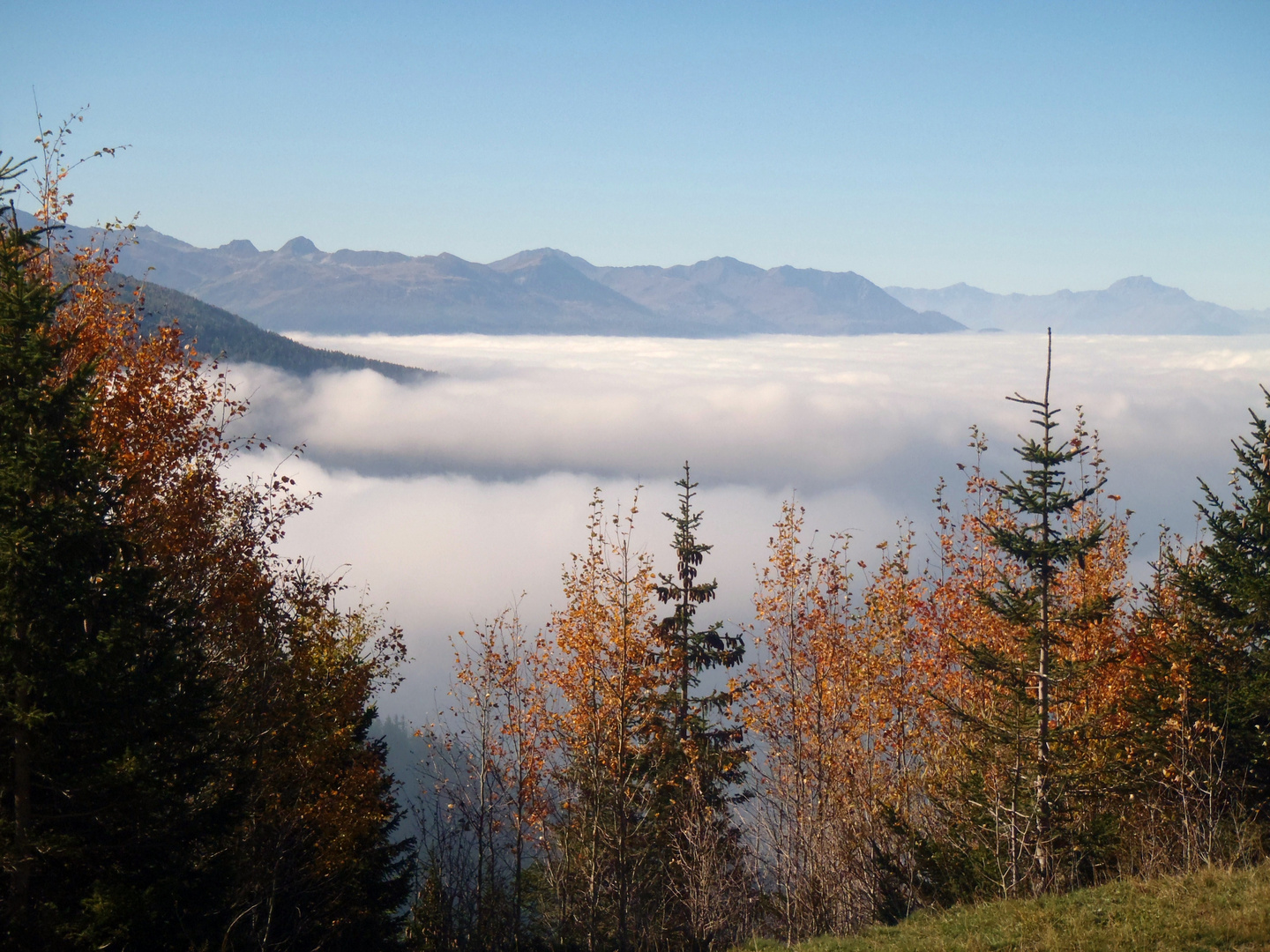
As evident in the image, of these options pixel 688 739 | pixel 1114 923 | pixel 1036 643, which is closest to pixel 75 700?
pixel 1114 923

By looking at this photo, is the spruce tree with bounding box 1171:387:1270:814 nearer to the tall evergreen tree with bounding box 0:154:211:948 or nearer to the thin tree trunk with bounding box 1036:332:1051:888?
the thin tree trunk with bounding box 1036:332:1051:888

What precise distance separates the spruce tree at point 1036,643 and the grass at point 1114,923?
123 inches

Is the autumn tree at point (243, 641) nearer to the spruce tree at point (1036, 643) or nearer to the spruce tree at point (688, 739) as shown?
the spruce tree at point (688, 739)

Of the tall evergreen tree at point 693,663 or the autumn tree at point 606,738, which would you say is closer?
the autumn tree at point 606,738

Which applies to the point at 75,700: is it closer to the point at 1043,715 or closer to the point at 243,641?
the point at 243,641

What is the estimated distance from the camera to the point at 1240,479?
2247 cm

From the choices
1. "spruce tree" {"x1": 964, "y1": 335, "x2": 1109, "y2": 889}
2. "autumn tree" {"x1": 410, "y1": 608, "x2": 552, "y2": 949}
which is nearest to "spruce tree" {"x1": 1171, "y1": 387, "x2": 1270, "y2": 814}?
"spruce tree" {"x1": 964, "y1": 335, "x2": 1109, "y2": 889}

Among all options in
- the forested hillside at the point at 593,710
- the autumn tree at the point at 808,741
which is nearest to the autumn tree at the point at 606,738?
the forested hillside at the point at 593,710

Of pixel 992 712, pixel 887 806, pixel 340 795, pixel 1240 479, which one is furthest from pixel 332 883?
pixel 1240 479

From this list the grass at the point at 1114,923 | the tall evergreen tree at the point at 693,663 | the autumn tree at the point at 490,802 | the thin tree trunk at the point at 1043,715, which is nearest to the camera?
the grass at the point at 1114,923

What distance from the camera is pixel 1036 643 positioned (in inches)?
715

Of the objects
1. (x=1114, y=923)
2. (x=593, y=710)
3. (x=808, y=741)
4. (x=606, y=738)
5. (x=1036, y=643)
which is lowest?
(x=808, y=741)

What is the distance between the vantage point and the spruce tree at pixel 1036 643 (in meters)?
17.4

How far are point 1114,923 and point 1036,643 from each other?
6661 millimetres
